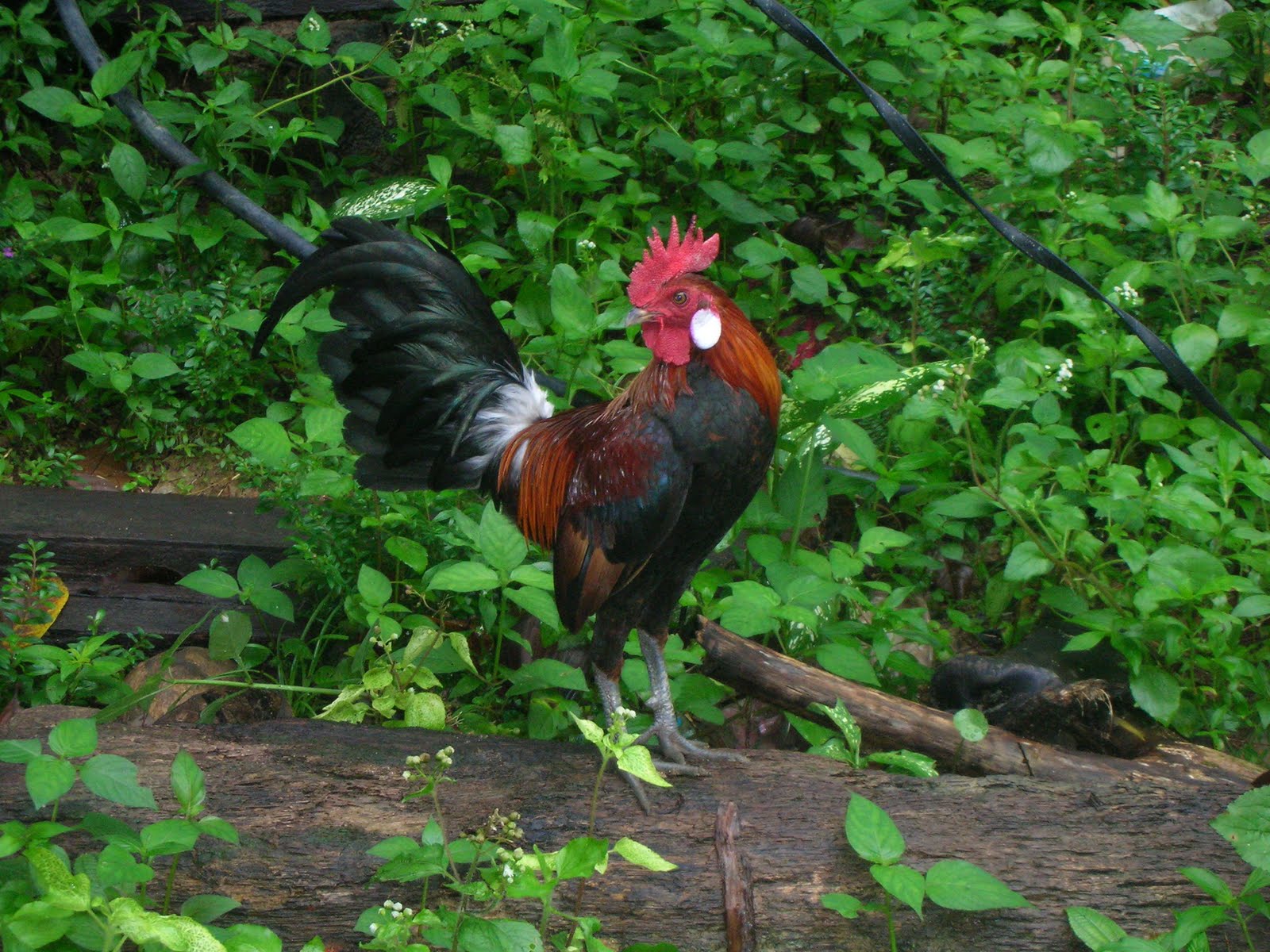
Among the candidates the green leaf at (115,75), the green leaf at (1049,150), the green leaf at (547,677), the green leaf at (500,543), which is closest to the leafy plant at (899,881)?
the green leaf at (547,677)

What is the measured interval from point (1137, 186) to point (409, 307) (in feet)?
10.6

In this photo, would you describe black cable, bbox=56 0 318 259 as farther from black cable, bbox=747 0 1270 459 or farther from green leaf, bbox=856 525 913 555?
green leaf, bbox=856 525 913 555

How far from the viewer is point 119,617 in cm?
353

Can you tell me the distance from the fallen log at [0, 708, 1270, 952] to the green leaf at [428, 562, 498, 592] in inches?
15.7

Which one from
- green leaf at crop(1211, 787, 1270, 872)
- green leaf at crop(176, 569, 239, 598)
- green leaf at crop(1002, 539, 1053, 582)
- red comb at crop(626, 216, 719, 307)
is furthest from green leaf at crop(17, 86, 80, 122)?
green leaf at crop(1211, 787, 1270, 872)

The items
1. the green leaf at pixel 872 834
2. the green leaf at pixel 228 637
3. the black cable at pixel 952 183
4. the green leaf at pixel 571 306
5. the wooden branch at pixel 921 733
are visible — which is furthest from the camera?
the green leaf at pixel 571 306

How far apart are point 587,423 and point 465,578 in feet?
1.67

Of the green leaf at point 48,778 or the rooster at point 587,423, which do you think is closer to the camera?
the green leaf at point 48,778

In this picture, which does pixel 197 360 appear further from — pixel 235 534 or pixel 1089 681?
pixel 1089 681

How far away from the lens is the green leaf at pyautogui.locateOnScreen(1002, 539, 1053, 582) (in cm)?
324

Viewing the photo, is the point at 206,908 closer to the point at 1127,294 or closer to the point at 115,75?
the point at 1127,294

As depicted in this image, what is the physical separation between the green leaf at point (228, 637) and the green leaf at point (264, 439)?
474mm

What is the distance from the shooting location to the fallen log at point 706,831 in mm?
2240

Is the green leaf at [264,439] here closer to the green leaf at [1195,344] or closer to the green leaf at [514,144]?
the green leaf at [514,144]
